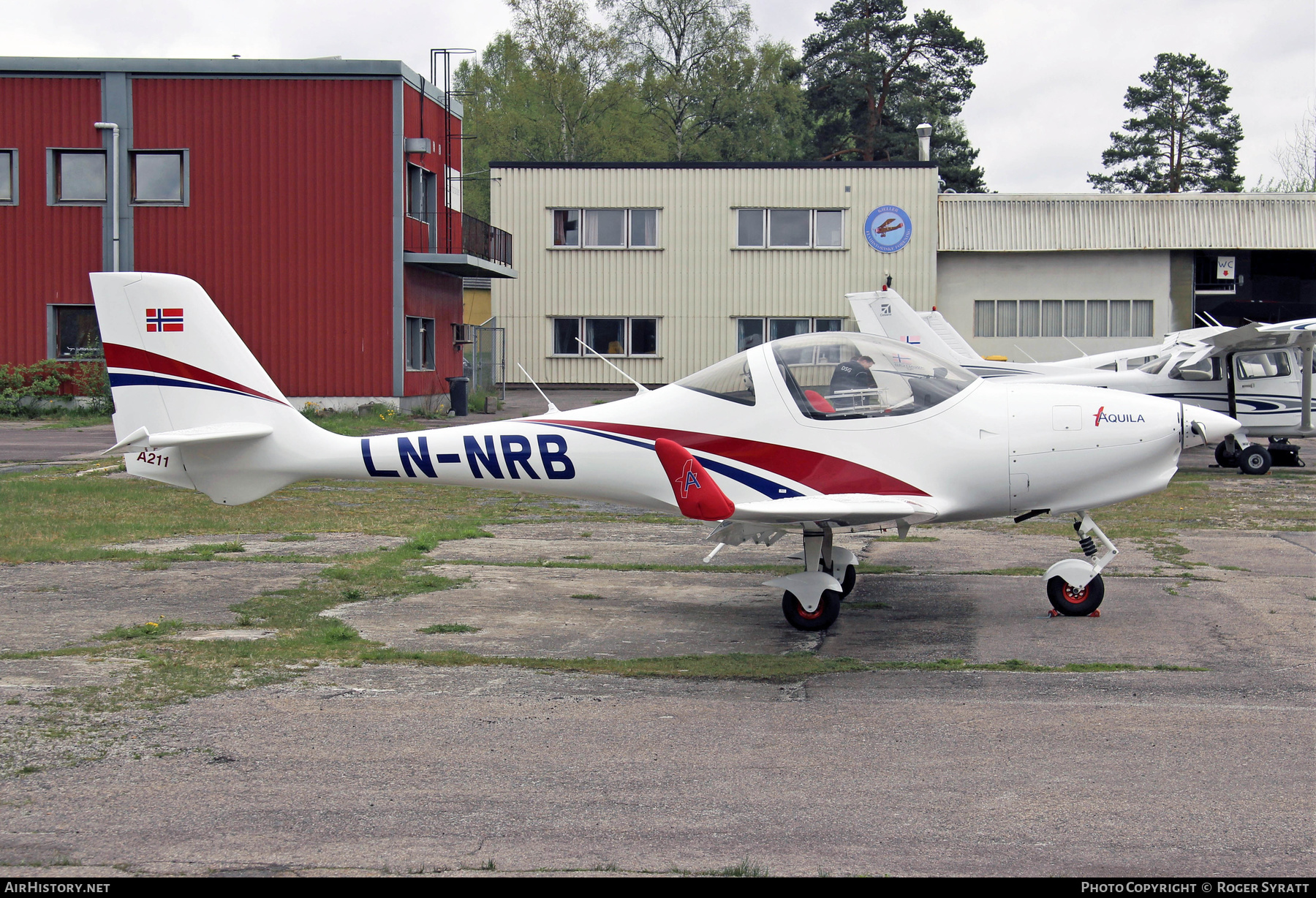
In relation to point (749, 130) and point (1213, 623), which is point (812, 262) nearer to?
point (749, 130)

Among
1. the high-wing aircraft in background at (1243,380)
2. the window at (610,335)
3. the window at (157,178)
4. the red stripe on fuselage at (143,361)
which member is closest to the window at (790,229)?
the window at (610,335)

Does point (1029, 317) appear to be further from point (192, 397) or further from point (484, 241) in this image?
point (192, 397)

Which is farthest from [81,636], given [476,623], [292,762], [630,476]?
[630,476]

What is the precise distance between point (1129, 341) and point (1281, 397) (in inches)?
714

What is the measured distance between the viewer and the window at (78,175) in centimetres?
2612

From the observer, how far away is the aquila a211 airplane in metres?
7.75

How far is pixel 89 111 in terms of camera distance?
25.8 meters

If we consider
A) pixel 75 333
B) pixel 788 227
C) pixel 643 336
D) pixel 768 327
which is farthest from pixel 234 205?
pixel 788 227

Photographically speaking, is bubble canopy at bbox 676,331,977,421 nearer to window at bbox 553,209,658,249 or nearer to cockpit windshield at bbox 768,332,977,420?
cockpit windshield at bbox 768,332,977,420

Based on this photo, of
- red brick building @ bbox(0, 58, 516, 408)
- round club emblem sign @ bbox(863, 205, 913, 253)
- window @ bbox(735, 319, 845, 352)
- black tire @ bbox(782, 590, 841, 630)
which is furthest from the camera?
window @ bbox(735, 319, 845, 352)

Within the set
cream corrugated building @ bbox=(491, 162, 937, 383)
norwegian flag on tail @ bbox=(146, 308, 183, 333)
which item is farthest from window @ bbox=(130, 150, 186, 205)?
norwegian flag on tail @ bbox=(146, 308, 183, 333)

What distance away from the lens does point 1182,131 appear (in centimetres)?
5850

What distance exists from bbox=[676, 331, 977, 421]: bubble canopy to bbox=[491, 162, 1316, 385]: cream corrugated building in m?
27.1

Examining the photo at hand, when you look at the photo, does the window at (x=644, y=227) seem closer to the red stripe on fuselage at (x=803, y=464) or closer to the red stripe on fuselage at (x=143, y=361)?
the red stripe on fuselage at (x=143, y=361)
